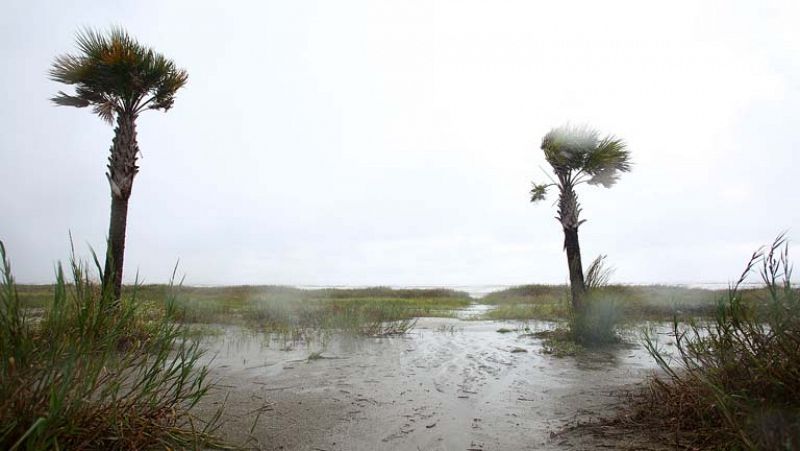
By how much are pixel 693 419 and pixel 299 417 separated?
3.38m

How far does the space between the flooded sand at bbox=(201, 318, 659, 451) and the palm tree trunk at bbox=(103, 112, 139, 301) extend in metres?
2.65

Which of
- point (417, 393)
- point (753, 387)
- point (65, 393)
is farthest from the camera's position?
point (417, 393)

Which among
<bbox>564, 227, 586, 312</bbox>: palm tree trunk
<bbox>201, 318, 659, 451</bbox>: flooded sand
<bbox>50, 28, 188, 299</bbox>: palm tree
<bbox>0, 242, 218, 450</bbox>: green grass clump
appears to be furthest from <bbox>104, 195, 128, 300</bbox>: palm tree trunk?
<bbox>564, 227, 586, 312</bbox>: palm tree trunk

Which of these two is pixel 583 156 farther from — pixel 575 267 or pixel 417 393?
pixel 417 393

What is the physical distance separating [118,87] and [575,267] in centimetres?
1092

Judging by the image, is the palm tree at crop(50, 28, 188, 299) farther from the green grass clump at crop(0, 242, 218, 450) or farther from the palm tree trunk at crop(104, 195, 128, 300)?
the green grass clump at crop(0, 242, 218, 450)

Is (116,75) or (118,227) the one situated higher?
(116,75)

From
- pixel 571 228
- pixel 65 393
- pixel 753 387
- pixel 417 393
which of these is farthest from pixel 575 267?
pixel 65 393

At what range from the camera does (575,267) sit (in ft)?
32.3

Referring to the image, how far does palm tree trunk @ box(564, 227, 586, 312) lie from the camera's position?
31.0 ft

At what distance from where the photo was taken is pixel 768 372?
239cm

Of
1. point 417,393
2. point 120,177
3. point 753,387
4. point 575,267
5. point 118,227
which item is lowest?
point 417,393

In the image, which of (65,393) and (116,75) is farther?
(116,75)

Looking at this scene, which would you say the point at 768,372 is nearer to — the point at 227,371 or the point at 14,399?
the point at 14,399
